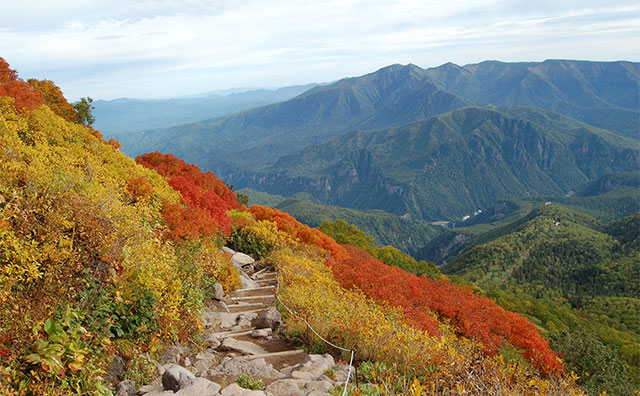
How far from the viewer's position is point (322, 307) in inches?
440

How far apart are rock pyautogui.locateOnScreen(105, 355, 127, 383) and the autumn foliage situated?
602cm

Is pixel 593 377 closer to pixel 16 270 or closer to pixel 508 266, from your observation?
pixel 16 270

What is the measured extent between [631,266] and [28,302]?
434 feet

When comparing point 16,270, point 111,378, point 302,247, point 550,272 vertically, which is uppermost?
point 16,270

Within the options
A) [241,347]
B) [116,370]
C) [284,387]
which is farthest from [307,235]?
[116,370]

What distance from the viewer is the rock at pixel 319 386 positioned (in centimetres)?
690

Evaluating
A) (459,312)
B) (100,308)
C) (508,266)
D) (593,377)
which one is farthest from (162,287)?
→ (508,266)

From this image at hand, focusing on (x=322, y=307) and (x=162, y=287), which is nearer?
(x=162, y=287)

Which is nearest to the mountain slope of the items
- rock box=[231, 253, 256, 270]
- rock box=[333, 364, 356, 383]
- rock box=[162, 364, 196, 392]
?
rock box=[231, 253, 256, 270]

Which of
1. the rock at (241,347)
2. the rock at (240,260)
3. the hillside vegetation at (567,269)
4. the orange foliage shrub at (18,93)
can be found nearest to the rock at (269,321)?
the rock at (241,347)

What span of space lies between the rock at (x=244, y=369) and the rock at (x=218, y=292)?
16.2 ft

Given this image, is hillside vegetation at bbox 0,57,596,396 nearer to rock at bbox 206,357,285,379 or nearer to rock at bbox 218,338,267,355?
rock at bbox 218,338,267,355

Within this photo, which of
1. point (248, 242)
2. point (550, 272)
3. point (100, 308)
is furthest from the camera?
point (550, 272)

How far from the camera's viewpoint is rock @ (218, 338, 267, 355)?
929 centimetres
